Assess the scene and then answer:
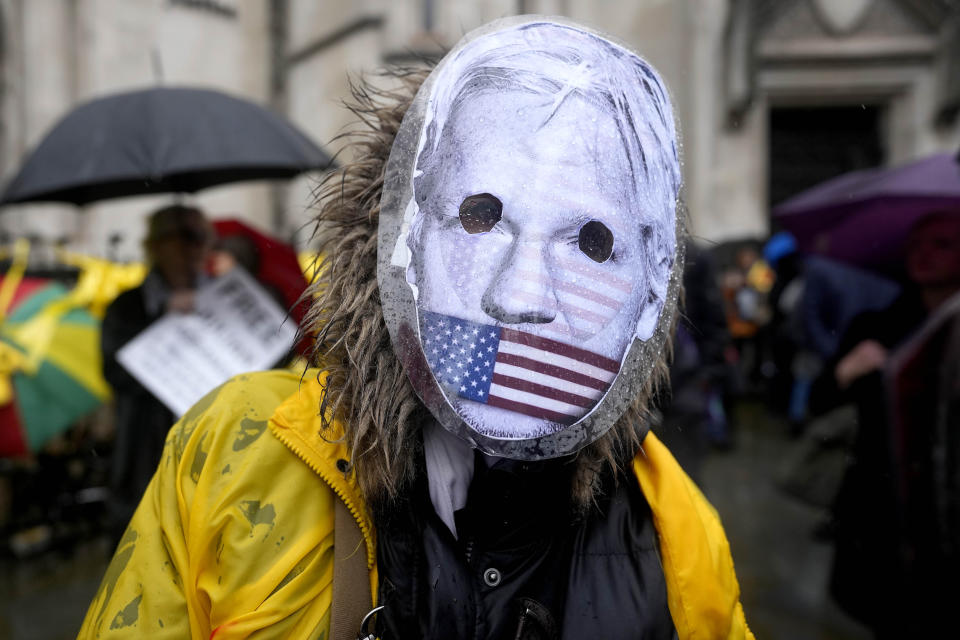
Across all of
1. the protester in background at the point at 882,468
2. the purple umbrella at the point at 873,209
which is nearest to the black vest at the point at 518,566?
the protester in background at the point at 882,468

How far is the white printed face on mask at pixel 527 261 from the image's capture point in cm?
109

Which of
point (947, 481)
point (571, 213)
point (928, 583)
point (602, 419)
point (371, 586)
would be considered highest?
point (571, 213)

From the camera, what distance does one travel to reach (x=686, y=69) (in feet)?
28.8

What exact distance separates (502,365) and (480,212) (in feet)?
0.79

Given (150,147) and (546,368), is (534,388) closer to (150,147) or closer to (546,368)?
(546,368)

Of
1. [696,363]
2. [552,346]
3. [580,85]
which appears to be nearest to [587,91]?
[580,85]

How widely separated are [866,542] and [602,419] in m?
1.89

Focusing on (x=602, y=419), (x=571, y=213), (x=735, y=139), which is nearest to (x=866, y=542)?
(x=602, y=419)

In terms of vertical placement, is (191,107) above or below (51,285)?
above

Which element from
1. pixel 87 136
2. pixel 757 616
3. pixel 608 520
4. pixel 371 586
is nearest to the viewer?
pixel 371 586

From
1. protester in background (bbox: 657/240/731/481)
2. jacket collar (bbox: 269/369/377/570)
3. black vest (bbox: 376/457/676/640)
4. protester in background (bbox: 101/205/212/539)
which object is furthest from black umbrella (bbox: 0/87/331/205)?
protester in background (bbox: 657/240/731/481)

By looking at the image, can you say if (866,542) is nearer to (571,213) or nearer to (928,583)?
(928,583)

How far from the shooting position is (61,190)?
2527mm

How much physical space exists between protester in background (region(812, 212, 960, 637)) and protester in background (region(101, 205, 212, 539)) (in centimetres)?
231
